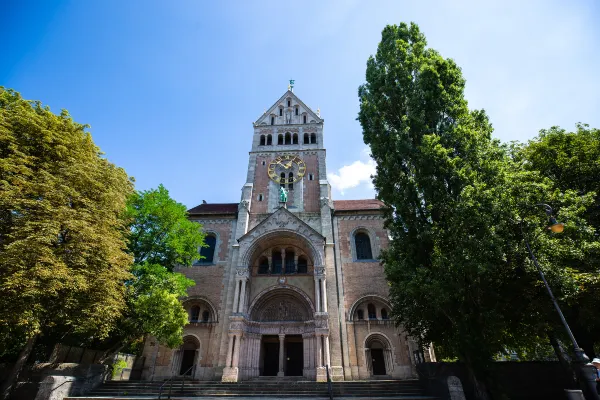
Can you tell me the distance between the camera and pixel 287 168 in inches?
1117

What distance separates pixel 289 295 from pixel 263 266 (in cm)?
335

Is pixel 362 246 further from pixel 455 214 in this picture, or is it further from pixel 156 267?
pixel 156 267

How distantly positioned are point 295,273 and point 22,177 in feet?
55.2

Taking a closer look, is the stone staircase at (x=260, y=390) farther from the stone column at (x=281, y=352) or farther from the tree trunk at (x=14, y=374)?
the stone column at (x=281, y=352)

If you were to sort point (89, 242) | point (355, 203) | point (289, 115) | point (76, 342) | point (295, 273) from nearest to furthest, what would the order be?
point (89, 242) < point (76, 342) < point (295, 273) < point (355, 203) < point (289, 115)

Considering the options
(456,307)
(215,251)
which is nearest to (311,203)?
(215,251)

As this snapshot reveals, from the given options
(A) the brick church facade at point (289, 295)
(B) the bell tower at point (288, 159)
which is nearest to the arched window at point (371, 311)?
(A) the brick church facade at point (289, 295)

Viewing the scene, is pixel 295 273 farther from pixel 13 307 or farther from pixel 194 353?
pixel 13 307

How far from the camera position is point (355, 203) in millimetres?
28719

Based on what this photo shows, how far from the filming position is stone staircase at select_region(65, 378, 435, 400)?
14008 millimetres

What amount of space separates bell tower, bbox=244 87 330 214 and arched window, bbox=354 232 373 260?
4369mm

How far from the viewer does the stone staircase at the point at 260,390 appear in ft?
46.0

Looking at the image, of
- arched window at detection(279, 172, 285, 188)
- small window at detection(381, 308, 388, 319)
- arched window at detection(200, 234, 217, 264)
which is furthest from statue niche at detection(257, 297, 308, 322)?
arched window at detection(279, 172, 285, 188)

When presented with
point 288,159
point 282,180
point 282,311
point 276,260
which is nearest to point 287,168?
point 288,159
